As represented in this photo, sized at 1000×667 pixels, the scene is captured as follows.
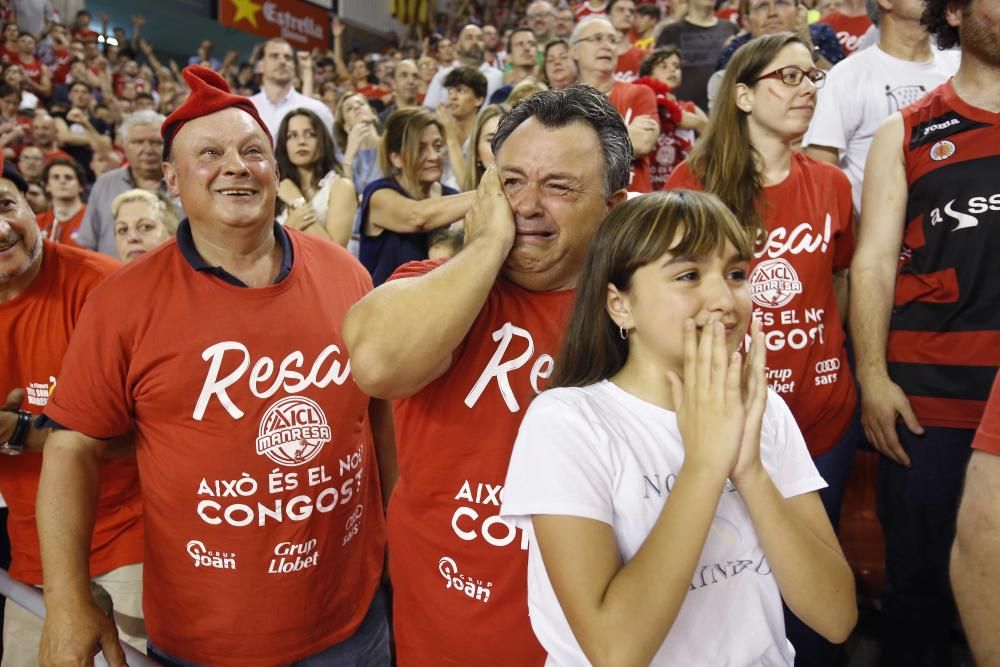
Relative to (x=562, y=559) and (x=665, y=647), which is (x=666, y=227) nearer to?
(x=562, y=559)

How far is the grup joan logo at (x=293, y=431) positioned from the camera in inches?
77.7

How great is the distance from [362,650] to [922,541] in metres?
1.65

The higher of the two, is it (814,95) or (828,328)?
(814,95)

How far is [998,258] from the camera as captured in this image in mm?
2346

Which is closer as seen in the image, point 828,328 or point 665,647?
point 665,647

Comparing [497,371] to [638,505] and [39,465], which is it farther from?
[39,465]

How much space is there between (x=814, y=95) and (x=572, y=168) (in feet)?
5.29

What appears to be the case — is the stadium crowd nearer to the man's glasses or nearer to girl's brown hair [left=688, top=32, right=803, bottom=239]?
girl's brown hair [left=688, top=32, right=803, bottom=239]

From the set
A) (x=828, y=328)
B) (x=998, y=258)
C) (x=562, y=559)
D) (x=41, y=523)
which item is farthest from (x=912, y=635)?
(x=41, y=523)

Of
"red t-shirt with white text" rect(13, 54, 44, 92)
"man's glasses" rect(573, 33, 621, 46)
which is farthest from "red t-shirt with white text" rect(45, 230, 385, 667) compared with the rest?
"red t-shirt with white text" rect(13, 54, 44, 92)

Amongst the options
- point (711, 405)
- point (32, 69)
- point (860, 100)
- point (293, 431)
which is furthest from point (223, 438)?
point (32, 69)

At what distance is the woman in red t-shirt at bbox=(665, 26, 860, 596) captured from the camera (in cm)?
261

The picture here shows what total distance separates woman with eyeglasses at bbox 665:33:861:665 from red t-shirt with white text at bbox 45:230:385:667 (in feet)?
4.46

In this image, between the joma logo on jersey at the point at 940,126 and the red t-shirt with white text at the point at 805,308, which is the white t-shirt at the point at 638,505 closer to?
the red t-shirt with white text at the point at 805,308
